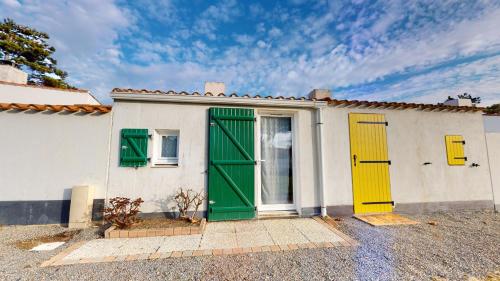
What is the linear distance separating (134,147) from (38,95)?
7.48 meters

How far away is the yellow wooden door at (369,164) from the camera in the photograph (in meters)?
5.10

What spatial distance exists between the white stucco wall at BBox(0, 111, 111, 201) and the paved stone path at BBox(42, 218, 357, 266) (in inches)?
59.4

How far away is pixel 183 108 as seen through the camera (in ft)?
15.4

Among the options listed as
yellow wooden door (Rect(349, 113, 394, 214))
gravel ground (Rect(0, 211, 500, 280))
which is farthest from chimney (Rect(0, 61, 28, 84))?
yellow wooden door (Rect(349, 113, 394, 214))

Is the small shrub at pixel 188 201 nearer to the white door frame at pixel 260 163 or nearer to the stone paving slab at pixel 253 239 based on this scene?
the stone paving slab at pixel 253 239

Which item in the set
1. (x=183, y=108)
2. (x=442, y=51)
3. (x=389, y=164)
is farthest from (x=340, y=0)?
(x=183, y=108)

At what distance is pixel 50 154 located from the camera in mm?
4266

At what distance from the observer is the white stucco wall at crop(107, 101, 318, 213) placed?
4355 mm

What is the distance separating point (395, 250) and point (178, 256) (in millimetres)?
3281

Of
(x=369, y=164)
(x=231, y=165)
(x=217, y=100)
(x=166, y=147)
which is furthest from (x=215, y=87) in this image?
(x=369, y=164)

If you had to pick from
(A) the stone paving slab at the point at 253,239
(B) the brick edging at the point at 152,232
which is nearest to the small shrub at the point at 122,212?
(B) the brick edging at the point at 152,232

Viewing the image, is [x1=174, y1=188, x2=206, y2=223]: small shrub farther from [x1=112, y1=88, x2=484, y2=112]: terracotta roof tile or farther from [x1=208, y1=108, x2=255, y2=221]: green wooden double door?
[x1=112, y1=88, x2=484, y2=112]: terracotta roof tile

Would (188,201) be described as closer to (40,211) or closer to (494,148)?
(40,211)

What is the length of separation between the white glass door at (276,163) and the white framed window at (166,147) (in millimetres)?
2048
